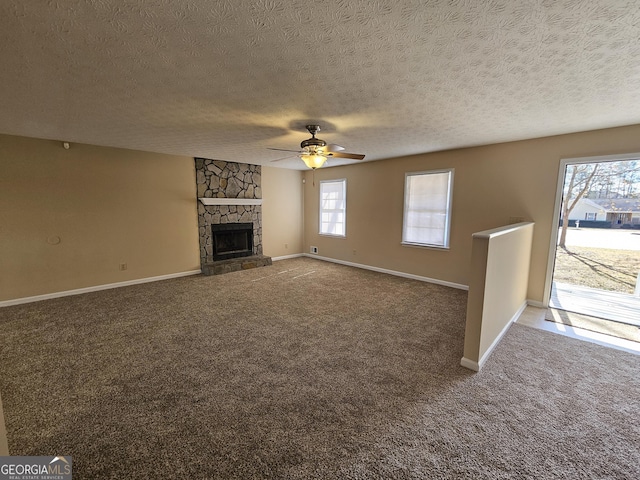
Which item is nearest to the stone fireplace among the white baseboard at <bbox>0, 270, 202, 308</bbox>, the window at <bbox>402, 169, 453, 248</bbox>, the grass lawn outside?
the white baseboard at <bbox>0, 270, 202, 308</bbox>

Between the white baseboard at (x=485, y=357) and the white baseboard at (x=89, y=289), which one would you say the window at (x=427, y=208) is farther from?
the white baseboard at (x=89, y=289)

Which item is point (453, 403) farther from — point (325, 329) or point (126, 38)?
point (126, 38)

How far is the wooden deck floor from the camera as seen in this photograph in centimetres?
346

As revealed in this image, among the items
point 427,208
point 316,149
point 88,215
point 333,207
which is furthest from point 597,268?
point 88,215

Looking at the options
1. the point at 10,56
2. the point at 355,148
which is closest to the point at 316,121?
the point at 355,148

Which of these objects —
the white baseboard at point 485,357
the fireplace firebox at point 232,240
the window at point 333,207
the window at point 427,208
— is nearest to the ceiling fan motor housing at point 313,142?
the window at point 427,208

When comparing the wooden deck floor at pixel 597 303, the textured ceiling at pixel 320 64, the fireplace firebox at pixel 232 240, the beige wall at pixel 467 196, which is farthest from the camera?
the fireplace firebox at pixel 232 240

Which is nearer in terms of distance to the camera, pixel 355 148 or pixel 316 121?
pixel 316 121

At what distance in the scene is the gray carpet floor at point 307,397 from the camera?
5.01 feet

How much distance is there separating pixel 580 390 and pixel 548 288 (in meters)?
2.09

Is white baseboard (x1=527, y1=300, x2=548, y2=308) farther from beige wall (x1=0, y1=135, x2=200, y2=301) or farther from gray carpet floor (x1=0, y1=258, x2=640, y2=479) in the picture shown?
beige wall (x1=0, y1=135, x2=200, y2=301)

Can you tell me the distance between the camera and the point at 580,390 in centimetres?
213

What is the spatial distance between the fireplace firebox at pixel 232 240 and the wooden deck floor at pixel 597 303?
572cm

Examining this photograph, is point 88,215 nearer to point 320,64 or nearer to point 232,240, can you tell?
point 232,240
